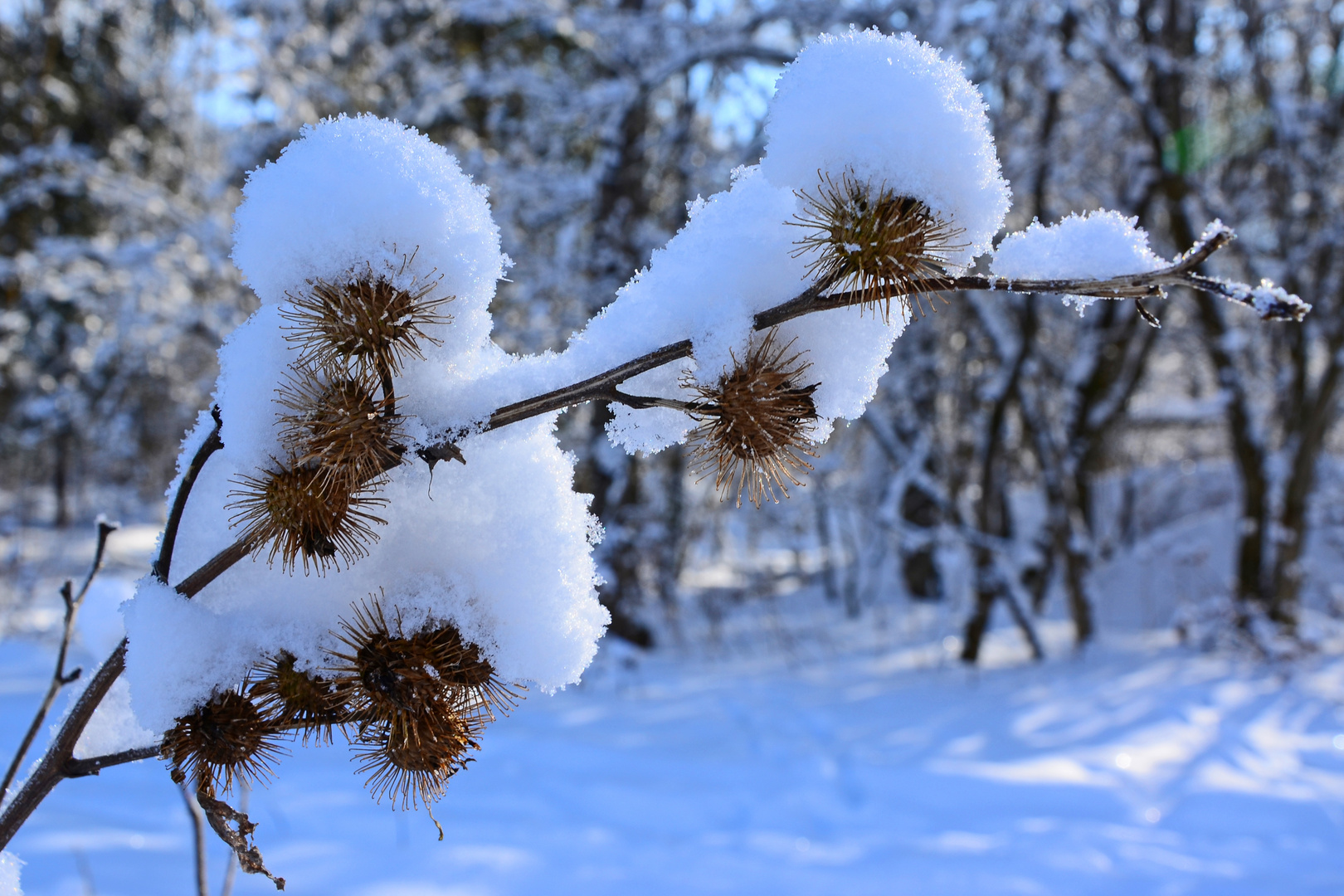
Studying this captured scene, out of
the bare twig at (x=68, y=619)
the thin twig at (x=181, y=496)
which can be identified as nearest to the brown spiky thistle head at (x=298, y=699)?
the thin twig at (x=181, y=496)

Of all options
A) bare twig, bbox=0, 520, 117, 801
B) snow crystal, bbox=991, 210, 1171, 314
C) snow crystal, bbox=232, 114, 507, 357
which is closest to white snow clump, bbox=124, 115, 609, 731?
snow crystal, bbox=232, 114, 507, 357

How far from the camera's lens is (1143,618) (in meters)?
9.99

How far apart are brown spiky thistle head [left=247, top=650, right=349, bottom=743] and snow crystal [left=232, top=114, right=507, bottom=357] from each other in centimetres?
31

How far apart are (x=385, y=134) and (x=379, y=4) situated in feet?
24.6

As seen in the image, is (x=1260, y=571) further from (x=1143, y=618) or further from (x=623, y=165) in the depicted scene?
(x=623, y=165)

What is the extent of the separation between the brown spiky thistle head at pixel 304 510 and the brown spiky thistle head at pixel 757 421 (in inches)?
10.7

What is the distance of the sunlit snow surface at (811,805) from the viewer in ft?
8.27

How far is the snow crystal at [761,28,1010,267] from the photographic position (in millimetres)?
688

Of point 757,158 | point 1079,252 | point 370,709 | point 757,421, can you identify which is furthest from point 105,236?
point 1079,252

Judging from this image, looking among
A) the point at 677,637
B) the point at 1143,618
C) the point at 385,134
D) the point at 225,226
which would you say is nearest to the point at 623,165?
the point at 225,226

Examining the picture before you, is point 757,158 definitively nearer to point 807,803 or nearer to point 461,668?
point 807,803

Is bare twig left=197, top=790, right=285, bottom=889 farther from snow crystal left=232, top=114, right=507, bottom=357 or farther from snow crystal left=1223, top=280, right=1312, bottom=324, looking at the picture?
snow crystal left=1223, top=280, right=1312, bottom=324

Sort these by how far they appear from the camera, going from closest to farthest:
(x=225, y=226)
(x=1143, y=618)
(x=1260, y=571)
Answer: (x=225, y=226) < (x=1260, y=571) < (x=1143, y=618)

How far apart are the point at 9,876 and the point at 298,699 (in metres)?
0.37
